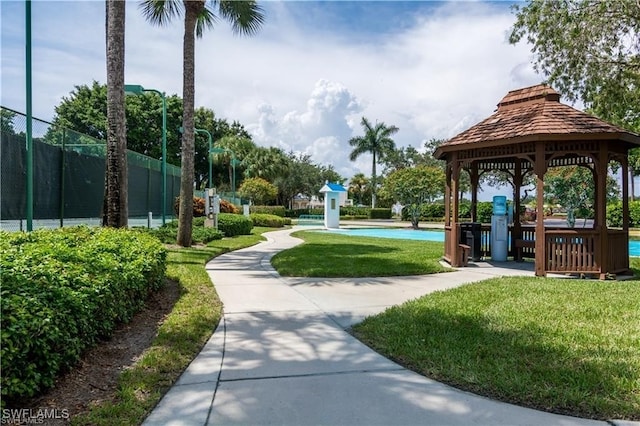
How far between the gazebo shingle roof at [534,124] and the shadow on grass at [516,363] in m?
5.07

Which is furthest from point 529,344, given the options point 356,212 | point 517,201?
point 356,212

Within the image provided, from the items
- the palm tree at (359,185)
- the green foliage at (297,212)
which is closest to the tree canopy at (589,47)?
the green foliage at (297,212)

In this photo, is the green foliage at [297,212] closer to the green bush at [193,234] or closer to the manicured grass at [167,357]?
the green bush at [193,234]

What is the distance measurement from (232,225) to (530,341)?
51.0 feet

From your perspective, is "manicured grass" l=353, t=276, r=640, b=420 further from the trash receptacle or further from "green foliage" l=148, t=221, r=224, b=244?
"green foliage" l=148, t=221, r=224, b=244

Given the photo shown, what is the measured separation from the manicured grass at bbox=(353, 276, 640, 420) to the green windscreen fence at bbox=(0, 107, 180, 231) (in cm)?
741

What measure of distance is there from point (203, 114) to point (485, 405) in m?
48.4

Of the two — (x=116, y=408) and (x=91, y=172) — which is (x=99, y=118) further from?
(x=116, y=408)

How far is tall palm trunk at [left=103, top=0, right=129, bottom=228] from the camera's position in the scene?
9.54m

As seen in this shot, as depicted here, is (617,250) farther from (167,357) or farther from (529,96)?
(167,357)

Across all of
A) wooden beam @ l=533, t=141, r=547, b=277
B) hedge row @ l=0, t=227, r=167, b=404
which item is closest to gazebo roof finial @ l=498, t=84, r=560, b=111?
wooden beam @ l=533, t=141, r=547, b=277

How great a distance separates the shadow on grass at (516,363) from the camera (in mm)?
3338

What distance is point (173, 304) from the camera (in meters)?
6.36

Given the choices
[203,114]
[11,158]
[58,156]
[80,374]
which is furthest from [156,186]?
[203,114]
